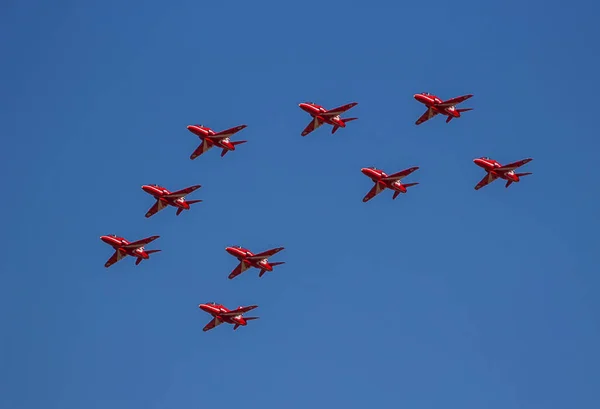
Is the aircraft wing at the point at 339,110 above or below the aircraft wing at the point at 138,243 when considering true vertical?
above

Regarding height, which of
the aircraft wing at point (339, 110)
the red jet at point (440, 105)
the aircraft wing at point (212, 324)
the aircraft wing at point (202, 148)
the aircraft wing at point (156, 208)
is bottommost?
the aircraft wing at point (212, 324)

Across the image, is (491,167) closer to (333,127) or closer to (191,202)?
(333,127)

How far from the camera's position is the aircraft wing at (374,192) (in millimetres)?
142775

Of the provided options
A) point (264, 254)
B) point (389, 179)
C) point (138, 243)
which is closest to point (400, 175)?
point (389, 179)

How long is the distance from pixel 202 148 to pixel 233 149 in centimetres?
465

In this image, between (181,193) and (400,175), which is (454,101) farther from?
(181,193)

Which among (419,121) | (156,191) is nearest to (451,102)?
(419,121)

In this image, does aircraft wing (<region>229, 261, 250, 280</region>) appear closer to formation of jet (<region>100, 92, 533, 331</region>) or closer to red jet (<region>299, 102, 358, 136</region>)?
formation of jet (<region>100, 92, 533, 331</region>)

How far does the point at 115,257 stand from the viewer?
461 ft

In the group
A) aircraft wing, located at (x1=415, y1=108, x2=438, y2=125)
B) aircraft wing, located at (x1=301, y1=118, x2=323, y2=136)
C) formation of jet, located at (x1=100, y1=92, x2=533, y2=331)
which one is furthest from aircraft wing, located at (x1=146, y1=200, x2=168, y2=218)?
aircraft wing, located at (x1=415, y1=108, x2=438, y2=125)

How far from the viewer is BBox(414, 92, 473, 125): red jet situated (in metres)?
141

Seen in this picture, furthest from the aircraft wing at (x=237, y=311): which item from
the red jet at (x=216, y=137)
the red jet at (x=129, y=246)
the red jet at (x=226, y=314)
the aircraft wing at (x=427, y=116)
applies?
the aircraft wing at (x=427, y=116)

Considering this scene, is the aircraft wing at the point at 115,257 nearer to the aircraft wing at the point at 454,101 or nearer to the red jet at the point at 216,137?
the red jet at the point at 216,137

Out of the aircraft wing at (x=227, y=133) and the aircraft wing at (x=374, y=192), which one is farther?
the aircraft wing at (x=374, y=192)
